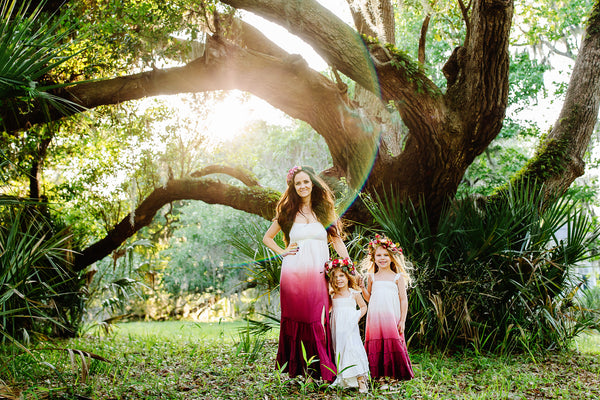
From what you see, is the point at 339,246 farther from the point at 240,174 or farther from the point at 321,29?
the point at 240,174

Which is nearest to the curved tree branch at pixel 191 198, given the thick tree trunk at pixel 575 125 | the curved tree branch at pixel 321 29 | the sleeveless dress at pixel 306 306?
the curved tree branch at pixel 321 29

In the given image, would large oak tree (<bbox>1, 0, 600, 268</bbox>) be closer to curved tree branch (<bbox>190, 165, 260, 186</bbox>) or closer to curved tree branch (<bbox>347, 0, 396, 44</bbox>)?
Answer: curved tree branch (<bbox>347, 0, 396, 44</bbox>)

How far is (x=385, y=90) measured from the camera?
593 centimetres

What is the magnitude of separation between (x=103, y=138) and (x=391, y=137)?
225 inches

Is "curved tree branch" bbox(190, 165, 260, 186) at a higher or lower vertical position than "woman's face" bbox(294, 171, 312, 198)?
higher

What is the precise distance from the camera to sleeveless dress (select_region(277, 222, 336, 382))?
400 cm

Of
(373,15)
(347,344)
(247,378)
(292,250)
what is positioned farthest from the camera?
(373,15)

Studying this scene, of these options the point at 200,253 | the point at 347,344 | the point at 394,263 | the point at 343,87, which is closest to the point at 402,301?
the point at 394,263

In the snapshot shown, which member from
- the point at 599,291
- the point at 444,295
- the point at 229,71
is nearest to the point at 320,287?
the point at 444,295

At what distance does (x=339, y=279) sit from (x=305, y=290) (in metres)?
0.31

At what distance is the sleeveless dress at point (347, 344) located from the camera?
12.9ft

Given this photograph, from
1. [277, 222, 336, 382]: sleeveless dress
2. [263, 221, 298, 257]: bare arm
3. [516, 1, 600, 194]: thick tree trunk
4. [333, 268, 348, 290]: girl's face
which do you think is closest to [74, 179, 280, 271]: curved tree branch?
[263, 221, 298, 257]: bare arm

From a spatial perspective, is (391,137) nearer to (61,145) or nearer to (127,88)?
(127,88)

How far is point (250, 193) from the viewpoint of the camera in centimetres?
782
